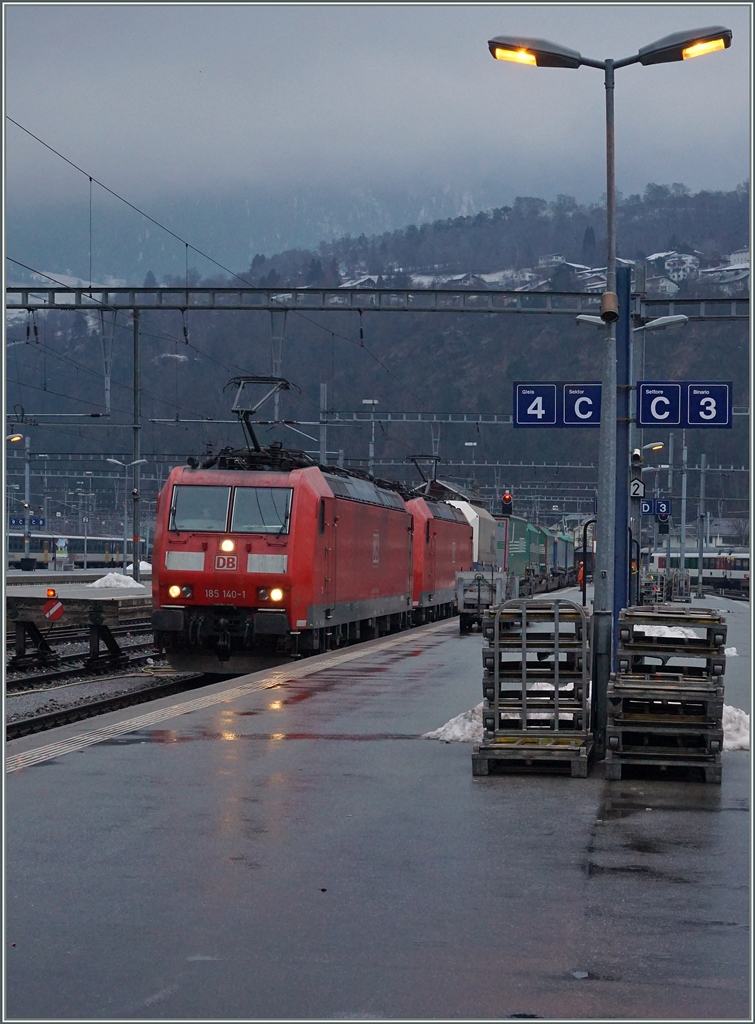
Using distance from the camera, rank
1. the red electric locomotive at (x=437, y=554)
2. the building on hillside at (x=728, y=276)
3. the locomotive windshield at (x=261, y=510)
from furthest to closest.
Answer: the building on hillside at (x=728, y=276)
the red electric locomotive at (x=437, y=554)
the locomotive windshield at (x=261, y=510)

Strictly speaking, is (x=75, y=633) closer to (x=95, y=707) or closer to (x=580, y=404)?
(x=95, y=707)

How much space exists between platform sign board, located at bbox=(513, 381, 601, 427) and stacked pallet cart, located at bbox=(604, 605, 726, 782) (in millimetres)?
5982

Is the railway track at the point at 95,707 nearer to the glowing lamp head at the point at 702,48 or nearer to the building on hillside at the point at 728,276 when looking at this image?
the glowing lamp head at the point at 702,48

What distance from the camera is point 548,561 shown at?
74.4 meters

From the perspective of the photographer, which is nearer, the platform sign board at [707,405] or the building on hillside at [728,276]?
the platform sign board at [707,405]

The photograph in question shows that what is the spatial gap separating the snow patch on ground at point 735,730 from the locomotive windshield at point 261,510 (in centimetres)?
958

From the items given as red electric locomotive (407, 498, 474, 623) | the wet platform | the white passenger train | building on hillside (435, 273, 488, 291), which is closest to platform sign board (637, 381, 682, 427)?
the wet platform

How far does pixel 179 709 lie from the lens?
48.7 feet

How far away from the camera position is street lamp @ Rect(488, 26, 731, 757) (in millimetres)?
11977

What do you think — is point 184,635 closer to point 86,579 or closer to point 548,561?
point 86,579

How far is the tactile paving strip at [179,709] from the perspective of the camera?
1148 centimetres

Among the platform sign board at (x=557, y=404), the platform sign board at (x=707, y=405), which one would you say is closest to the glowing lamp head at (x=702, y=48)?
the platform sign board at (x=557, y=404)

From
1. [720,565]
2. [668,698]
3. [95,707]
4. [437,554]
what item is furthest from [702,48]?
[720,565]

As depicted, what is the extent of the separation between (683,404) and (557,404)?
378 centimetres
